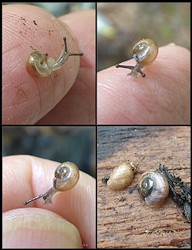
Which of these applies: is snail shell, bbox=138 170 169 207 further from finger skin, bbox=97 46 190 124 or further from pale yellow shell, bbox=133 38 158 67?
pale yellow shell, bbox=133 38 158 67

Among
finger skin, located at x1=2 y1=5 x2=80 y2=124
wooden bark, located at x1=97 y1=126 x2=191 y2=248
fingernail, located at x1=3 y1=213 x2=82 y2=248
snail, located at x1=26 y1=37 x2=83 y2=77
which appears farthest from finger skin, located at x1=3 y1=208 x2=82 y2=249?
snail, located at x1=26 y1=37 x2=83 y2=77

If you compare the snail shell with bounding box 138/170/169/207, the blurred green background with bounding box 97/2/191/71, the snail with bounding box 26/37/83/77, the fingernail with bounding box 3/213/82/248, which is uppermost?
the blurred green background with bounding box 97/2/191/71

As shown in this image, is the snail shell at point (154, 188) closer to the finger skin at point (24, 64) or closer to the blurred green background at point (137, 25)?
the finger skin at point (24, 64)

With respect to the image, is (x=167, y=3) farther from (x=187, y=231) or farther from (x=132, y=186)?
(x=187, y=231)

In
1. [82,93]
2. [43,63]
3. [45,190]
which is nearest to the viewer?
[43,63]

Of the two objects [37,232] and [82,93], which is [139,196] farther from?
[82,93]

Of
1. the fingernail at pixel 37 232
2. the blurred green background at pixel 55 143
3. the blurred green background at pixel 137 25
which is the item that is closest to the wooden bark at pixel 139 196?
the fingernail at pixel 37 232

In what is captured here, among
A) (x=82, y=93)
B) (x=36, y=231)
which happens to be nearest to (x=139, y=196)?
(x=36, y=231)
